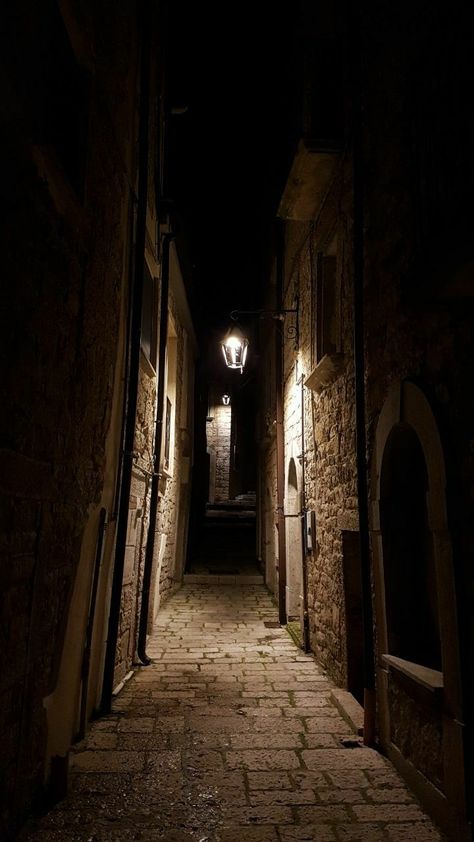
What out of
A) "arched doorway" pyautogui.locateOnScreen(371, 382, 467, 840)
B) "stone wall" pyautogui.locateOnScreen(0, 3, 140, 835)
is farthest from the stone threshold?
"stone wall" pyautogui.locateOnScreen(0, 3, 140, 835)

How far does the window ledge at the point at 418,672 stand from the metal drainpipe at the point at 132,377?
8.50 ft

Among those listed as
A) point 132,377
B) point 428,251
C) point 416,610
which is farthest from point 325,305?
point 416,610

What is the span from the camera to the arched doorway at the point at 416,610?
9.51 ft

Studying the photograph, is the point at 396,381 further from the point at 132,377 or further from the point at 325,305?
the point at 325,305

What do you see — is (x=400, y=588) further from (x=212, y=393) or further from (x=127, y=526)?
(x=212, y=393)

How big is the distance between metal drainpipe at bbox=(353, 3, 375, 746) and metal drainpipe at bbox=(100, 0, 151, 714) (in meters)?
2.30

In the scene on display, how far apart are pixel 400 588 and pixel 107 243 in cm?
385

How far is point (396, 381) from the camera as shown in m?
3.86

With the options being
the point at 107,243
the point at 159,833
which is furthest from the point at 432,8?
the point at 159,833

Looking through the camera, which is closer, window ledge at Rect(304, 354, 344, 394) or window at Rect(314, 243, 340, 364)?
window ledge at Rect(304, 354, 344, 394)

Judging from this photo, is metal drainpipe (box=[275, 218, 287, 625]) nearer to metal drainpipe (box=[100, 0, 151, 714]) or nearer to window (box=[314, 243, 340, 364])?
window (box=[314, 243, 340, 364])

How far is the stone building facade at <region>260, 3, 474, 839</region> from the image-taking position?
2.89 m

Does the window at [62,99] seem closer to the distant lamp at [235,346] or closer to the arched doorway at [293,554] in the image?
the distant lamp at [235,346]

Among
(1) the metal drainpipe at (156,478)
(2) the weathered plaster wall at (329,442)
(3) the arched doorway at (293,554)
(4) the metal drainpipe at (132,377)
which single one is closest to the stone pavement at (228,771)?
(1) the metal drainpipe at (156,478)
